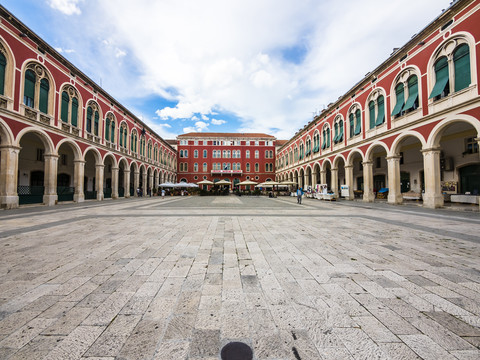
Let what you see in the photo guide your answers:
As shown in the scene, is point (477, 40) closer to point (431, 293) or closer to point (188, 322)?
point (431, 293)

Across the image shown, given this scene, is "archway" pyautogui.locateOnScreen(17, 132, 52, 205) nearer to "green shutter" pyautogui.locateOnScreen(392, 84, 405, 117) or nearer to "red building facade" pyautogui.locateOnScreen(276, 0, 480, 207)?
"red building facade" pyautogui.locateOnScreen(276, 0, 480, 207)

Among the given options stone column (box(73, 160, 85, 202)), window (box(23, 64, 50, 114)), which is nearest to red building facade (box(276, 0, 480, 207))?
stone column (box(73, 160, 85, 202))

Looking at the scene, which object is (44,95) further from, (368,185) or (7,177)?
(368,185)

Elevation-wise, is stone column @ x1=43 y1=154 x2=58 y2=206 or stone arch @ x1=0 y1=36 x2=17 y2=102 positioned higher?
stone arch @ x1=0 y1=36 x2=17 y2=102

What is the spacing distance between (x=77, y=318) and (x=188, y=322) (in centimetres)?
111

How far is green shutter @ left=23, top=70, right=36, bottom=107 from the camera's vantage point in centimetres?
1295

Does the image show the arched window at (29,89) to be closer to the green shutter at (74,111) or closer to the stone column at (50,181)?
the green shutter at (74,111)

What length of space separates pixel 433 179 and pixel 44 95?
86.5 ft

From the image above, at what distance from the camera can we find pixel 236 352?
1535 millimetres

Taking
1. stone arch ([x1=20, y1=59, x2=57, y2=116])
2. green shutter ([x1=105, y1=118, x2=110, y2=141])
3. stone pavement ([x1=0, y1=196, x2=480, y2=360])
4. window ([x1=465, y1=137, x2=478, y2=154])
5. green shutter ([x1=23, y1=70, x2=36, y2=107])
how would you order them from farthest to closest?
green shutter ([x1=105, y1=118, x2=110, y2=141]), window ([x1=465, y1=137, x2=478, y2=154]), green shutter ([x1=23, y1=70, x2=36, y2=107]), stone arch ([x1=20, y1=59, x2=57, y2=116]), stone pavement ([x1=0, y1=196, x2=480, y2=360])

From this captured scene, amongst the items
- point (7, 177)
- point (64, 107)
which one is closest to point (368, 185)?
point (7, 177)

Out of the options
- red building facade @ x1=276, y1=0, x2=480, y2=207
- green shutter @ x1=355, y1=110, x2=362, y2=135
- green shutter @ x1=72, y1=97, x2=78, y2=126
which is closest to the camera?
red building facade @ x1=276, y1=0, x2=480, y2=207

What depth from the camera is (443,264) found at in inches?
132

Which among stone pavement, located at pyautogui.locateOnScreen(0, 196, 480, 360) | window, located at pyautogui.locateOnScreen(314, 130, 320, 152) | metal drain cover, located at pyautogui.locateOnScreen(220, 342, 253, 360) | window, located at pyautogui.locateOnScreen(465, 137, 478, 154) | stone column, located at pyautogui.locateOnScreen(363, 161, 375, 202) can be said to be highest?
window, located at pyautogui.locateOnScreen(314, 130, 320, 152)
